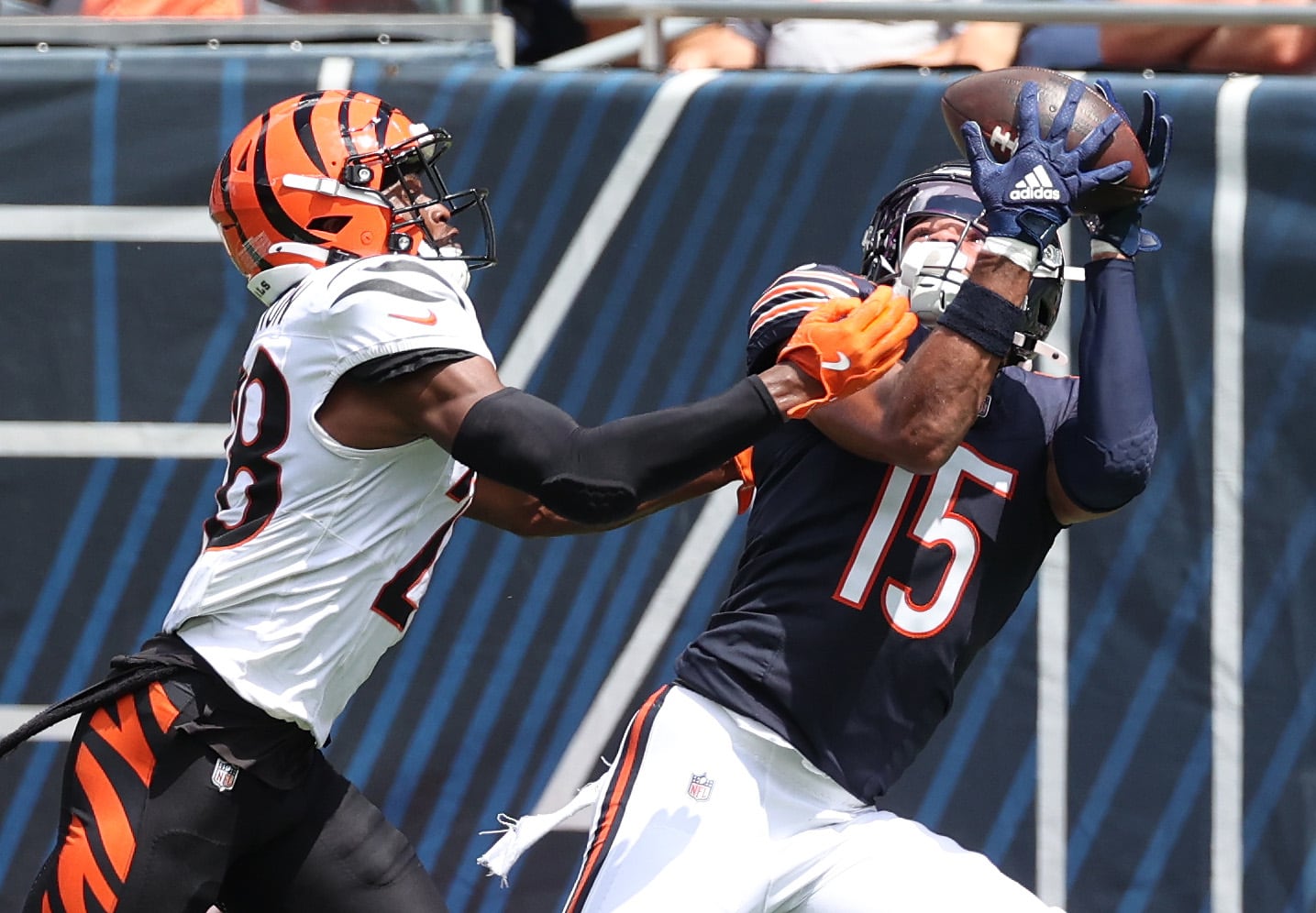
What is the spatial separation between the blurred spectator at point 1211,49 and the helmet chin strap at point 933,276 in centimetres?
155

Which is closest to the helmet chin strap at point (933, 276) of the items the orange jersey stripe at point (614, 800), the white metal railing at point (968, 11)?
the orange jersey stripe at point (614, 800)

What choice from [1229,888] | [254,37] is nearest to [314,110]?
[254,37]

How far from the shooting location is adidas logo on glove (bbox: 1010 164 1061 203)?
2.40 m

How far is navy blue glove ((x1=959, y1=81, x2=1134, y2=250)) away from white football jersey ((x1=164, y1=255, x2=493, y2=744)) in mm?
774

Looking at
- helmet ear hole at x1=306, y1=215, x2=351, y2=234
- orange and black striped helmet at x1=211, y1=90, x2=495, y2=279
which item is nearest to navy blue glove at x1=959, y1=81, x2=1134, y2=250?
orange and black striped helmet at x1=211, y1=90, x2=495, y2=279

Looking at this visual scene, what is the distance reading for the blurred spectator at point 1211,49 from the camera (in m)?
3.93

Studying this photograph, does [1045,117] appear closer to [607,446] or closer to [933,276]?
[933,276]

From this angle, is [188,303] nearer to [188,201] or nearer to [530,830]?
[188,201]

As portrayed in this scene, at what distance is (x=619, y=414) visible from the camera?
12.4 feet

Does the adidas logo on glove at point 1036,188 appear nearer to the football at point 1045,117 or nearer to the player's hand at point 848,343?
the football at point 1045,117

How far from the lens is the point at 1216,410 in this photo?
360 centimetres

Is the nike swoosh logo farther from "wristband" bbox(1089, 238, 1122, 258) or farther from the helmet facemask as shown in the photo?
"wristband" bbox(1089, 238, 1122, 258)

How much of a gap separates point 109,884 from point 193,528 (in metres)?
1.33

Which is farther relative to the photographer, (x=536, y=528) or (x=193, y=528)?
(x=193, y=528)
